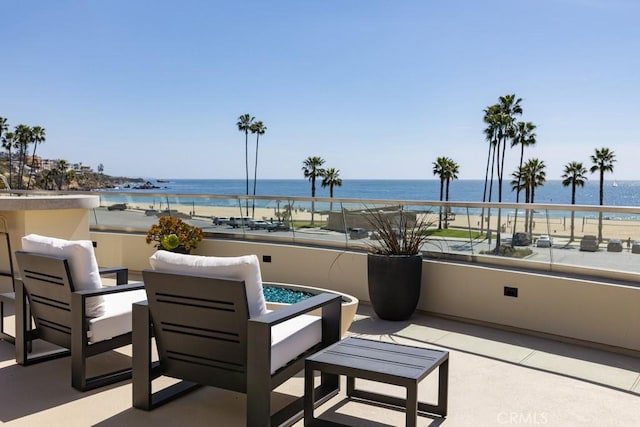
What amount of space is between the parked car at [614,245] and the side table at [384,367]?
2604 mm

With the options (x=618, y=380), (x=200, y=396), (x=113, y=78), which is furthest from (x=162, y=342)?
(x=113, y=78)

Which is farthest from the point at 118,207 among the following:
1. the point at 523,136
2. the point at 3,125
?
the point at 3,125

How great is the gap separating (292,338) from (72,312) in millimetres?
1446

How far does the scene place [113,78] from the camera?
2269 cm

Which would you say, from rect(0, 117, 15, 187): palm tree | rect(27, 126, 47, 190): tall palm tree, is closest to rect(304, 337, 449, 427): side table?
rect(27, 126, 47, 190): tall palm tree

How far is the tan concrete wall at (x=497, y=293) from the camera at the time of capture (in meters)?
4.49

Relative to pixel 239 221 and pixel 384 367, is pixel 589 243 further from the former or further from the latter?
pixel 239 221

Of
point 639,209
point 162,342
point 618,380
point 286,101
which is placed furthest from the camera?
point 286,101

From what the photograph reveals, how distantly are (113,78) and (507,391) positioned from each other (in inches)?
901

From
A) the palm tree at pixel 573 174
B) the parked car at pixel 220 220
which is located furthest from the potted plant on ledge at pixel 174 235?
the palm tree at pixel 573 174

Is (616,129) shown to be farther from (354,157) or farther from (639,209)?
(639,209)

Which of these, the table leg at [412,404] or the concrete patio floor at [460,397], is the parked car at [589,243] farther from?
the table leg at [412,404]

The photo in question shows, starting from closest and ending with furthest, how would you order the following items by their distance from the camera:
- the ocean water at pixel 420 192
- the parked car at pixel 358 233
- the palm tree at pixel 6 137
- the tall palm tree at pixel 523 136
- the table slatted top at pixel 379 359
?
the table slatted top at pixel 379 359, the parked car at pixel 358 233, the tall palm tree at pixel 523 136, the palm tree at pixel 6 137, the ocean water at pixel 420 192

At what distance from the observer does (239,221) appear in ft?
24.5
